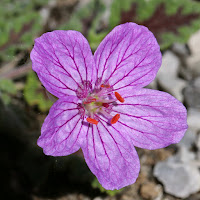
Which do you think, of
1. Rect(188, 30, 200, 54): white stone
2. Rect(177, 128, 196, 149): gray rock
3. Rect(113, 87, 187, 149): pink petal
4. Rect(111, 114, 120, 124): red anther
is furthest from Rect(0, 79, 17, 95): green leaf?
Rect(188, 30, 200, 54): white stone

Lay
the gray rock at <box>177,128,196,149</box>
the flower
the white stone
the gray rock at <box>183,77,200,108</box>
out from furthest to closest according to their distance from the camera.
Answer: the white stone → the gray rock at <box>183,77,200,108</box> → the gray rock at <box>177,128,196,149</box> → the flower

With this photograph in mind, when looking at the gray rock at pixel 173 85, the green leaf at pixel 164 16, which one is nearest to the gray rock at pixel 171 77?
the gray rock at pixel 173 85

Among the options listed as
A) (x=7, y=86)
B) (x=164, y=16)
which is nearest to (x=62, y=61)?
(x=7, y=86)

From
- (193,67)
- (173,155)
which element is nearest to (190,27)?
(193,67)

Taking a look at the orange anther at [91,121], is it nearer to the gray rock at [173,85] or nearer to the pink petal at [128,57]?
the pink petal at [128,57]

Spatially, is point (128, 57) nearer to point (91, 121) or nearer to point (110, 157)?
point (91, 121)

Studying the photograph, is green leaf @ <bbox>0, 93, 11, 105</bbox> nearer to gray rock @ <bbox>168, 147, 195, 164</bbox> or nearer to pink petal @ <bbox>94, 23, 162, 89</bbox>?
pink petal @ <bbox>94, 23, 162, 89</bbox>

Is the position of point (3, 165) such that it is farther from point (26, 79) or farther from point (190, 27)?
point (190, 27)
